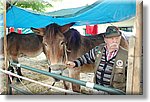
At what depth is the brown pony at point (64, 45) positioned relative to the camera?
192 centimetres

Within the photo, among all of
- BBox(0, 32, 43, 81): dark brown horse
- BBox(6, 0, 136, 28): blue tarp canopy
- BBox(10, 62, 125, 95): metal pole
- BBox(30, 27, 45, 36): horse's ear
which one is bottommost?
BBox(10, 62, 125, 95): metal pole

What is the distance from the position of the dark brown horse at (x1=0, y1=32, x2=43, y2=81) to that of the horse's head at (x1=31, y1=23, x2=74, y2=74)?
0.05m

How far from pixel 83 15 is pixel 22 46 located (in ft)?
1.58

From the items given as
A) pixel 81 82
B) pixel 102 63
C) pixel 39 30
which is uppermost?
pixel 39 30

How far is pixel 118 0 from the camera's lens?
1895 millimetres

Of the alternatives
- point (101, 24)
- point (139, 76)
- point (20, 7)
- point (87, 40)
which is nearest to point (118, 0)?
point (101, 24)

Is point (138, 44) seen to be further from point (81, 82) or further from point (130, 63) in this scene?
point (81, 82)

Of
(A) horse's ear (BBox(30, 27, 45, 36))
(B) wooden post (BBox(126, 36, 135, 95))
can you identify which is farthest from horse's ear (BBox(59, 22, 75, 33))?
(B) wooden post (BBox(126, 36, 135, 95))

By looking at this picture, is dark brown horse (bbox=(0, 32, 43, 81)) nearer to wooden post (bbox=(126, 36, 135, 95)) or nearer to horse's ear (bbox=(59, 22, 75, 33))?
horse's ear (bbox=(59, 22, 75, 33))

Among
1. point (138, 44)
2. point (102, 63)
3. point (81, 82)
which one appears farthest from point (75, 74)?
point (138, 44)

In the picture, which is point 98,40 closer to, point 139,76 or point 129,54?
point 129,54

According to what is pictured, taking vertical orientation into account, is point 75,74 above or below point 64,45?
below

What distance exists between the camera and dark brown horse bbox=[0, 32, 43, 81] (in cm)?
194

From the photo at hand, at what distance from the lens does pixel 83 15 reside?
190 centimetres
